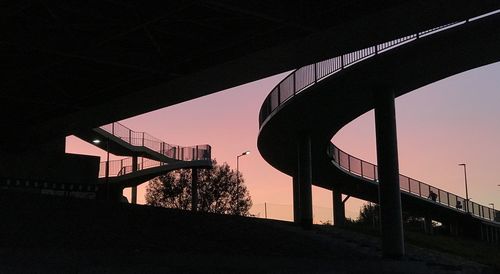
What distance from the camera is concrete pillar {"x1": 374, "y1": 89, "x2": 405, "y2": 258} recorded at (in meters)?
25.1

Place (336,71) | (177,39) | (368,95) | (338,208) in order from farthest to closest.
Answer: (338,208) < (368,95) < (336,71) < (177,39)

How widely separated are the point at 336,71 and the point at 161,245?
10375 mm

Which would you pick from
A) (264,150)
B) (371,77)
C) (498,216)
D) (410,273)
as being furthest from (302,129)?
(498,216)

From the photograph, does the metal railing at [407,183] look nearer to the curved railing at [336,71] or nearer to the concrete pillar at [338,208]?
the curved railing at [336,71]

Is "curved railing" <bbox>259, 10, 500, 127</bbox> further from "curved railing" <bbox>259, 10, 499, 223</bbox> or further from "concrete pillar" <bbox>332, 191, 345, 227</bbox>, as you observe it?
"concrete pillar" <bbox>332, 191, 345, 227</bbox>

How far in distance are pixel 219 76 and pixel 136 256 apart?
10.5m

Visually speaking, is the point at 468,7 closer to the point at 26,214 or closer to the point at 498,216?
the point at 26,214

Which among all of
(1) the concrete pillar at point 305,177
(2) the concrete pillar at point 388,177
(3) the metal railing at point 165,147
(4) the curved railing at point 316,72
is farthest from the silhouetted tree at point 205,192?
(2) the concrete pillar at point 388,177

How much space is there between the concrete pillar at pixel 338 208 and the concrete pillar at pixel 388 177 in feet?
80.6

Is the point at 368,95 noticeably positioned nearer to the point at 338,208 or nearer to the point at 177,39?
the point at 177,39

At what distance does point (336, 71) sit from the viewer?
24.8 m

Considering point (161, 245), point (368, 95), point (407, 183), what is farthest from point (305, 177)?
point (161, 245)

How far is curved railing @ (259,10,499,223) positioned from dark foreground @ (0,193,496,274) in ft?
21.5

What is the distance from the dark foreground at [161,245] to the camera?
14156 millimetres
